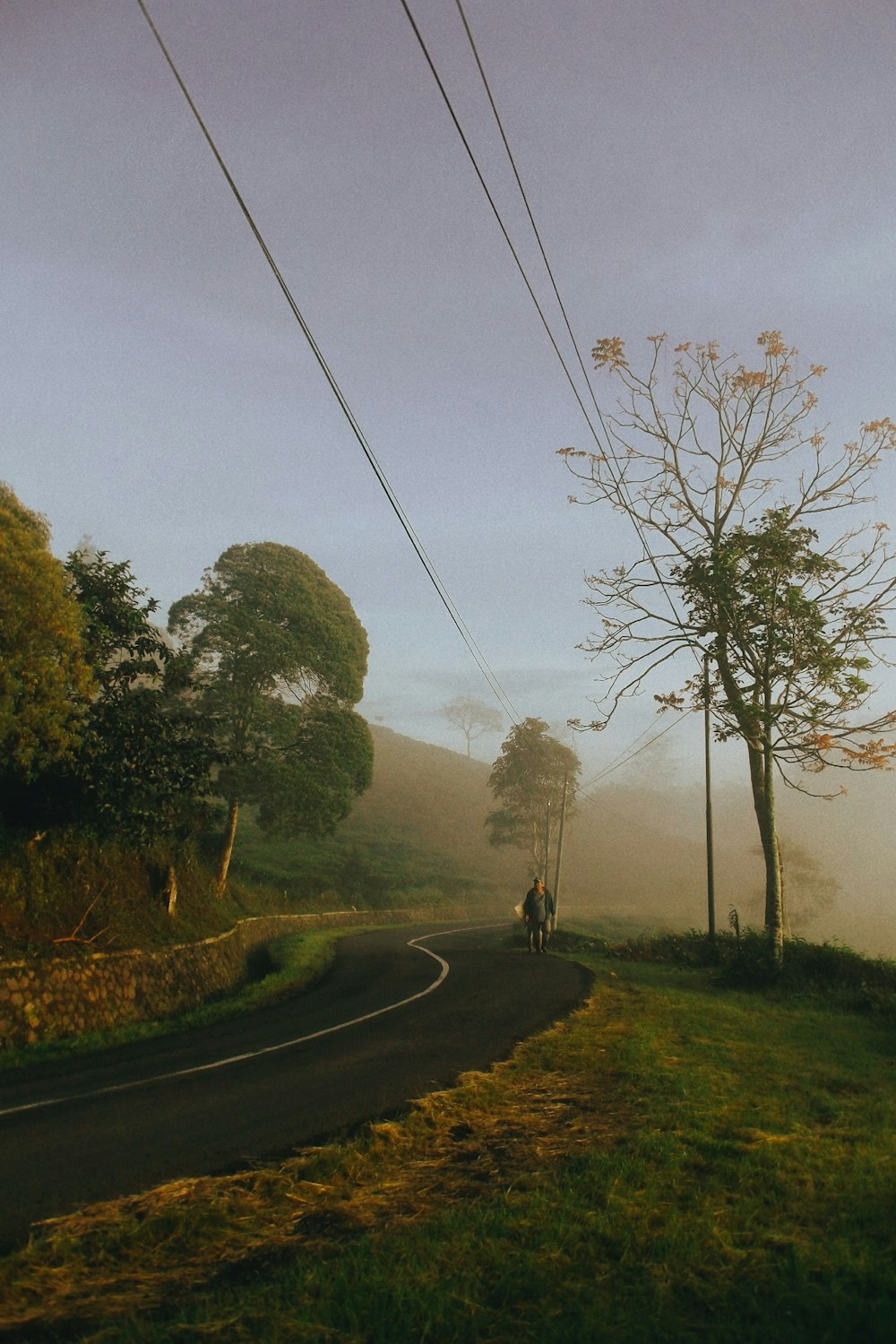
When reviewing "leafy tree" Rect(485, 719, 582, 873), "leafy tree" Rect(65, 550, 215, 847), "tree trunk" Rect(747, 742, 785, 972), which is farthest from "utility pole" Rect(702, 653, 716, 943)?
"leafy tree" Rect(485, 719, 582, 873)

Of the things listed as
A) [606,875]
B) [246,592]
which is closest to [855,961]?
[246,592]

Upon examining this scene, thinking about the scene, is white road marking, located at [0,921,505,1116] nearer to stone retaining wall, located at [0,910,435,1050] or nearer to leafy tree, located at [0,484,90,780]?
stone retaining wall, located at [0,910,435,1050]

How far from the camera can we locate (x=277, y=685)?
2944 centimetres

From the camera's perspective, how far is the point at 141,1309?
4.04 m

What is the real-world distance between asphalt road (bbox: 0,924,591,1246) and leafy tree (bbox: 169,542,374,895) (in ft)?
38.5

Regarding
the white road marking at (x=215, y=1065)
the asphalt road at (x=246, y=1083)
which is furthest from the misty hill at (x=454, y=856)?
the white road marking at (x=215, y=1065)

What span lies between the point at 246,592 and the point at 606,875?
69080mm

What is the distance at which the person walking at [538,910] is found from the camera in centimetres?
2269

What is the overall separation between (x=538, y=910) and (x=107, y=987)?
38.9 feet

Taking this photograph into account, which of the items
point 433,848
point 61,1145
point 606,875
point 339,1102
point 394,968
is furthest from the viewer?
point 606,875

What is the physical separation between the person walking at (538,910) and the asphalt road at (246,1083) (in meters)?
5.46

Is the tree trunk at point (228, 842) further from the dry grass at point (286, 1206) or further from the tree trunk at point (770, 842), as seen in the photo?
the dry grass at point (286, 1206)

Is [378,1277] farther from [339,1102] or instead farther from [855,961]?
[855,961]

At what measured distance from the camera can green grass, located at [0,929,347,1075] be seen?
1221 centimetres
